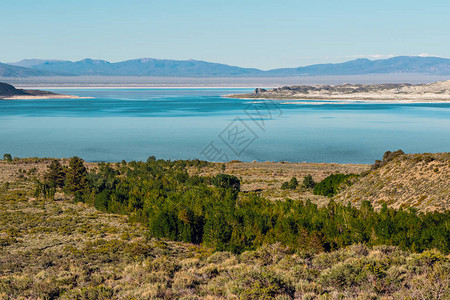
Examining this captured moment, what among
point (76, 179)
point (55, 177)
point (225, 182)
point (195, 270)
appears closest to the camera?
point (195, 270)

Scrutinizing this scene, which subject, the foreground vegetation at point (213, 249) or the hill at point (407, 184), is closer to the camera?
the foreground vegetation at point (213, 249)

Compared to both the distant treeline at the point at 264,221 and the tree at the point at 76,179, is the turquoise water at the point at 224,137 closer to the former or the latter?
the tree at the point at 76,179

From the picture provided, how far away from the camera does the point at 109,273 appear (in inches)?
652

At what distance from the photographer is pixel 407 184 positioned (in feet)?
94.4

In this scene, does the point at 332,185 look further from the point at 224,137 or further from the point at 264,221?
the point at 224,137

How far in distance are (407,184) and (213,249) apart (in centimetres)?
1485

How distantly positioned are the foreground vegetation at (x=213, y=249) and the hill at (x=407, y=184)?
3295 mm

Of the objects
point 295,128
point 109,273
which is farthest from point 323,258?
point 295,128

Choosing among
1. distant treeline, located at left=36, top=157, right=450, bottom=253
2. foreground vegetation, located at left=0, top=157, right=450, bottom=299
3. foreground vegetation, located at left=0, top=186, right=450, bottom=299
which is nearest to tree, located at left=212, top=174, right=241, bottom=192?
distant treeline, located at left=36, top=157, right=450, bottom=253

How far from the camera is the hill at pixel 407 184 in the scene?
25719mm

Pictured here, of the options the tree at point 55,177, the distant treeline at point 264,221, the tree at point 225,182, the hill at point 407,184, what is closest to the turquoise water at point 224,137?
the tree at point 55,177

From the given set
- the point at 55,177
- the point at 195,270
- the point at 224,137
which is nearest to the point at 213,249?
the point at 195,270

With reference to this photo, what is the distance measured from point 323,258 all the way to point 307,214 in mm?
6331

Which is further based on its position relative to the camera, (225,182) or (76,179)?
(225,182)
